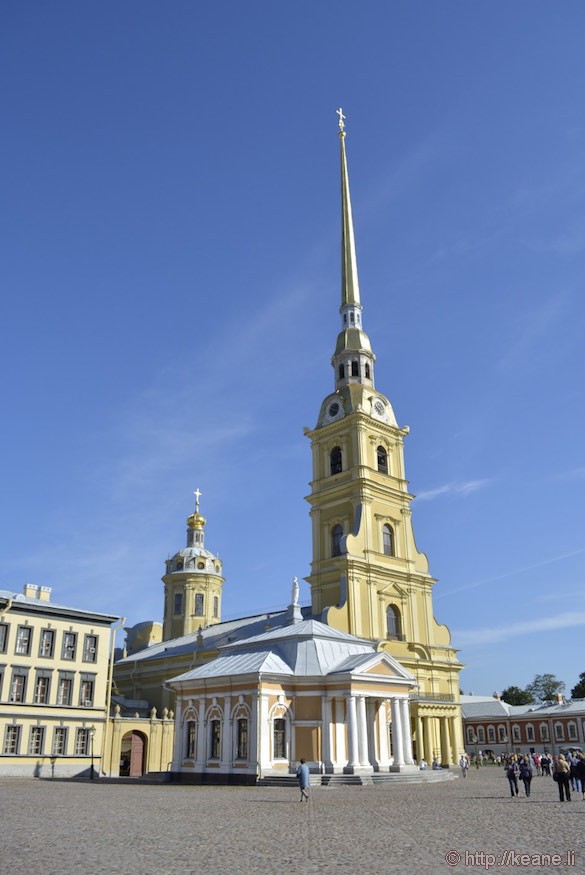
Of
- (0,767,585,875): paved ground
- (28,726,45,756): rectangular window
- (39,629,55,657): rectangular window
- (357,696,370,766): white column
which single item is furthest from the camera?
(39,629,55,657): rectangular window

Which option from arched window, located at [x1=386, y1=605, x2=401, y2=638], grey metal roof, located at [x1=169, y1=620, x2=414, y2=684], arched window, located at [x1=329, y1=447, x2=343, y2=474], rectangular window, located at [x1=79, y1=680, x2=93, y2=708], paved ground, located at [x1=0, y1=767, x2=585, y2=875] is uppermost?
arched window, located at [x1=329, y1=447, x2=343, y2=474]

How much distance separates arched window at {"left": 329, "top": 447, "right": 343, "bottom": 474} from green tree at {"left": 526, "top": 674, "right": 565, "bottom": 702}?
7324 centimetres

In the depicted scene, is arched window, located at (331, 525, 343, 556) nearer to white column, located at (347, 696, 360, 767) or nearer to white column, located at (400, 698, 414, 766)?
white column, located at (400, 698, 414, 766)

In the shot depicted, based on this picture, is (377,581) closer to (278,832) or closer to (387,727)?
(387,727)

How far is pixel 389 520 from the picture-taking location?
53.5 m

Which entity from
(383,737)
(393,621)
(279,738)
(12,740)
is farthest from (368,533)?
(12,740)

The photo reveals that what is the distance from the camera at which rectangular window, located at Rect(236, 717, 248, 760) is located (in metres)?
34.4

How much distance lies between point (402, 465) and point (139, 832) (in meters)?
43.5

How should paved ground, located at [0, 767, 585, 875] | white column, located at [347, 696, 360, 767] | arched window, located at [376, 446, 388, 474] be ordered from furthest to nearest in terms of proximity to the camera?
arched window, located at [376, 446, 388, 474] → white column, located at [347, 696, 360, 767] → paved ground, located at [0, 767, 585, 875]

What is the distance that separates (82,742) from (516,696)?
77.5 meters

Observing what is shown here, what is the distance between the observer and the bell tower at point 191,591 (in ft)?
231

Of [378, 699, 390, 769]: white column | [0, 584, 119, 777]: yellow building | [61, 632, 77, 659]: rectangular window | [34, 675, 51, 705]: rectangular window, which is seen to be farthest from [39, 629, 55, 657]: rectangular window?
[378, 699, 390, 769]: white column

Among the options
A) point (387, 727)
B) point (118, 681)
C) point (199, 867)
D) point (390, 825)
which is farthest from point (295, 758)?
point (118, 681)

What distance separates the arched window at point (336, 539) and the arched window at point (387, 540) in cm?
311
